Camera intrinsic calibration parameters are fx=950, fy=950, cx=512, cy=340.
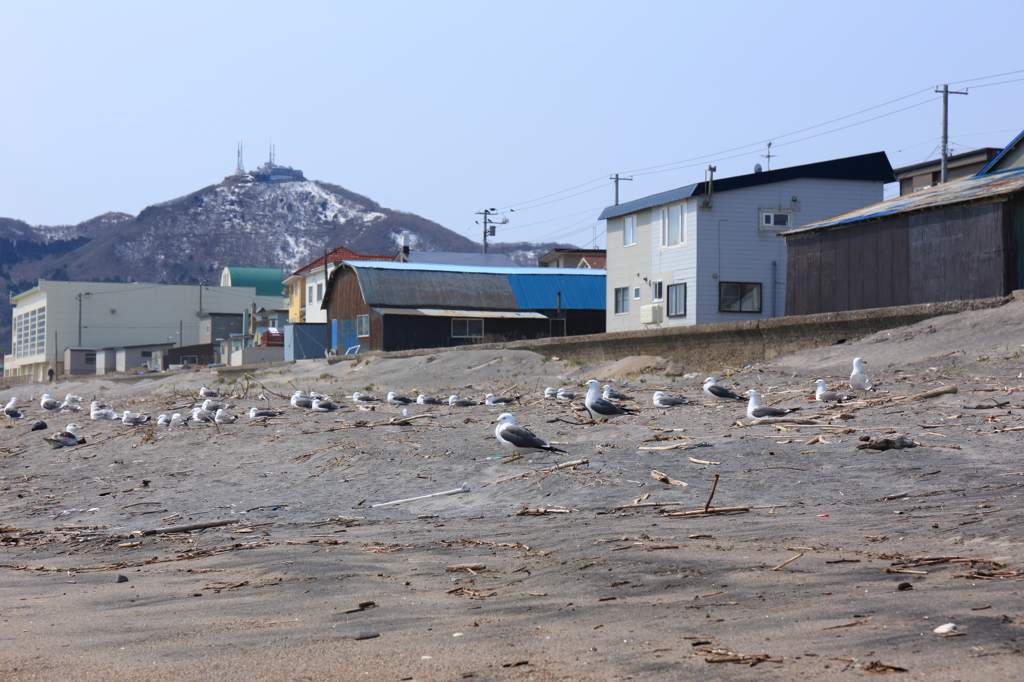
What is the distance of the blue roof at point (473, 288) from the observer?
141 feet

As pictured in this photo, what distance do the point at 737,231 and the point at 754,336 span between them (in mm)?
13971

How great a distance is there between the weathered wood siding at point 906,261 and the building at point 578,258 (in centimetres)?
3117

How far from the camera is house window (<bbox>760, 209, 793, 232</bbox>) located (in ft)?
115

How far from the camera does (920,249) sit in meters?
22.2

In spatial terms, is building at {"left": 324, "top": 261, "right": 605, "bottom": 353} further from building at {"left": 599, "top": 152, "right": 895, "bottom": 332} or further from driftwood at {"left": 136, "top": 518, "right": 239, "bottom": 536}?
driftwood at {"left": 136, "top": 518, "right": 239, "bottom": 536}

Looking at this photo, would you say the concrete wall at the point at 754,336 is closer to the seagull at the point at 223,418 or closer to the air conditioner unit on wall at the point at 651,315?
the air conditioner unit on wall at the point at 651,315

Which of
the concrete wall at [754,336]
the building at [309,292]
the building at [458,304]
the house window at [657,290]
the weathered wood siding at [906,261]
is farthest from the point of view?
the building at [309,292]

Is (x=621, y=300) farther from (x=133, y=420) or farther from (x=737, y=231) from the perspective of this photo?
(x=133, y=420)

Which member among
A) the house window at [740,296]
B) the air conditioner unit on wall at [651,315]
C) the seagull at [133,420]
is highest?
the house window at [740,296]

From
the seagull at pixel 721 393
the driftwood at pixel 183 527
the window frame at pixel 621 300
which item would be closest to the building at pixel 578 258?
the window frame at pixel 621 300

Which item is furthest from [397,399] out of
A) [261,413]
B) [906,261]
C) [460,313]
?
[460,313]

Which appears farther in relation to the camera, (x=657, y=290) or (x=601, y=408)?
(x=657, y=290)

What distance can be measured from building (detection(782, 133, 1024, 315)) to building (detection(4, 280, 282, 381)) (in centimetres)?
6368

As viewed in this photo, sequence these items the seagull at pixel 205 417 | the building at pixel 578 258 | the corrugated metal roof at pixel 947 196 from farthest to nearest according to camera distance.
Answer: the building at pixel 578 258 → the corrugated metal roof at pixel 947 196 → the seagull at pixel 205 417
